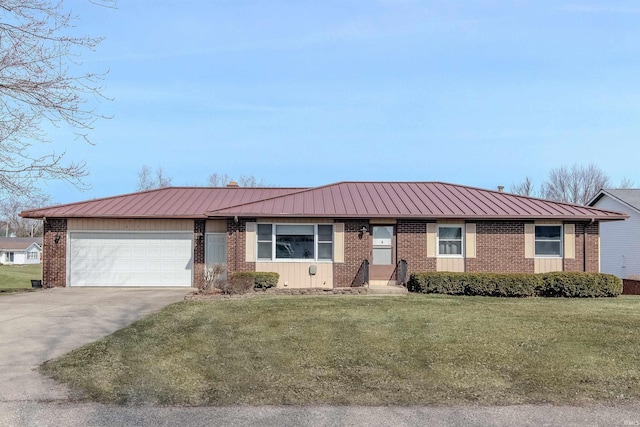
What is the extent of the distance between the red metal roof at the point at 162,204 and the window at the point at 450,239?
7.91 m

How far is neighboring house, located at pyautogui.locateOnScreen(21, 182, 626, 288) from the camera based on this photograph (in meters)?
17.1

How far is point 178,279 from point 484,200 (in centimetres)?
1176

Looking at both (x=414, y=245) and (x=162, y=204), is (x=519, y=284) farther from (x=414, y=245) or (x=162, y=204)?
(x=162, y=204)

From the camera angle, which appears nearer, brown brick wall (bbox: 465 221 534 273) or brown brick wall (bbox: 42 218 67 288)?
brown brick wall (bbox: 465 221 534 273)

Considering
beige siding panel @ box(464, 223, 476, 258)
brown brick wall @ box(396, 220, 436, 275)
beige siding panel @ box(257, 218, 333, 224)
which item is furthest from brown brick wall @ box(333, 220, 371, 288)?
beige siding panel @ box(464, 223, 476, 258)

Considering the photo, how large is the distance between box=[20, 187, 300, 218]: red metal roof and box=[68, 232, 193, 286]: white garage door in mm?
787

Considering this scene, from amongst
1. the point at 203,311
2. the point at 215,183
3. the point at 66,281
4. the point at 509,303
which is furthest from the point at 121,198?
the point at 215,183

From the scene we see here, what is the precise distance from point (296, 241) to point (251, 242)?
5.09 feet

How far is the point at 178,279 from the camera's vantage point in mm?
18234

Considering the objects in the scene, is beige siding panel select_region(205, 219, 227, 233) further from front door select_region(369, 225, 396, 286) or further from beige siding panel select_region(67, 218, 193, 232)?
front door select_region(369, 225, 396, 286)

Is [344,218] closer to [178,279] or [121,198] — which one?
[178,279]

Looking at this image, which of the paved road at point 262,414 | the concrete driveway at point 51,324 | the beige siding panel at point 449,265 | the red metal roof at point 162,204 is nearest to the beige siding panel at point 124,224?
the red metal roof at point 162,204

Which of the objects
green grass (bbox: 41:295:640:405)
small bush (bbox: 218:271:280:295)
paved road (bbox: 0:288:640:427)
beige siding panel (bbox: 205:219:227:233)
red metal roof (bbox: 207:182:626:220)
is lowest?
paved road (bbox: 0:288:640:427)

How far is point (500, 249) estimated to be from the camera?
56.6ft
